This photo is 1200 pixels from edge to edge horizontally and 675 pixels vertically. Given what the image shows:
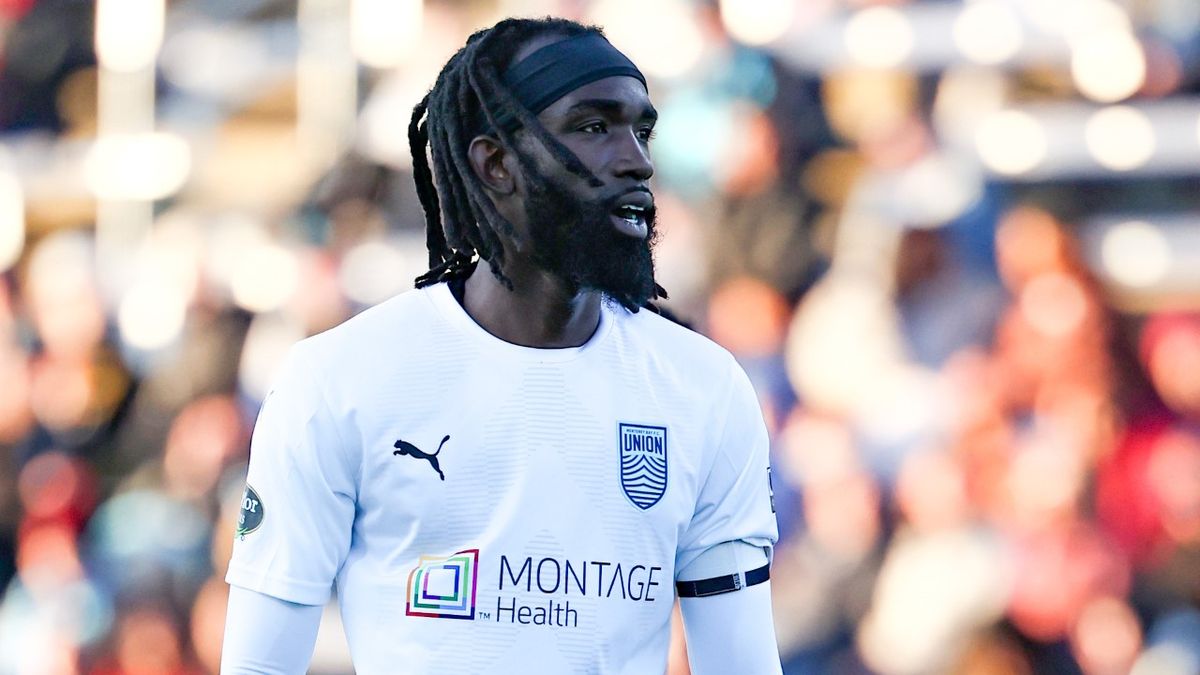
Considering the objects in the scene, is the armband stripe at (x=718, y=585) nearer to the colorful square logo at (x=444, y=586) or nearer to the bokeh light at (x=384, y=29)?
the colorful square logo at (x=444, y=586)

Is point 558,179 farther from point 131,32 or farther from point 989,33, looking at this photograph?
point 131,32

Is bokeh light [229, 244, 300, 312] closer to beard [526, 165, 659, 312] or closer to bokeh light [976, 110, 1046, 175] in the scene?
bokeh light [976, 110, 1046, 175]

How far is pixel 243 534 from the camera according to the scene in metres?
2.31

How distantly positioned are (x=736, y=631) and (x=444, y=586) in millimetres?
439

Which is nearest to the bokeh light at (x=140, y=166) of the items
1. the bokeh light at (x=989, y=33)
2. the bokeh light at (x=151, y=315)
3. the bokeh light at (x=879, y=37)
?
the bokeh light at (x=151, y=315)

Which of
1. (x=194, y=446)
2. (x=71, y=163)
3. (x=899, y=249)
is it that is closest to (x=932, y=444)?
(x=899, y=249)

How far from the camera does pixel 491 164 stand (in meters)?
2.48

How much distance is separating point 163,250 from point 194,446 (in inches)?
33.6

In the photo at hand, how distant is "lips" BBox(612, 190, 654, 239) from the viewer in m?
2.38

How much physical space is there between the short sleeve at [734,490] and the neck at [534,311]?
24 centimetres

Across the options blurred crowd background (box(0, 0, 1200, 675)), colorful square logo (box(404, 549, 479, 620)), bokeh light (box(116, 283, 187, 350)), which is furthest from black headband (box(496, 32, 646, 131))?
bokeh light (box(116, 283, 187, 350))

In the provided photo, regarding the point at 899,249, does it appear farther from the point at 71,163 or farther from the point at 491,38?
the point at 71,163

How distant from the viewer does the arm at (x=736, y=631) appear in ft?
7.98

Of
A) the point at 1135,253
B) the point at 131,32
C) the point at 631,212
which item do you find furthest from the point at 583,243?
the point at 131,32
